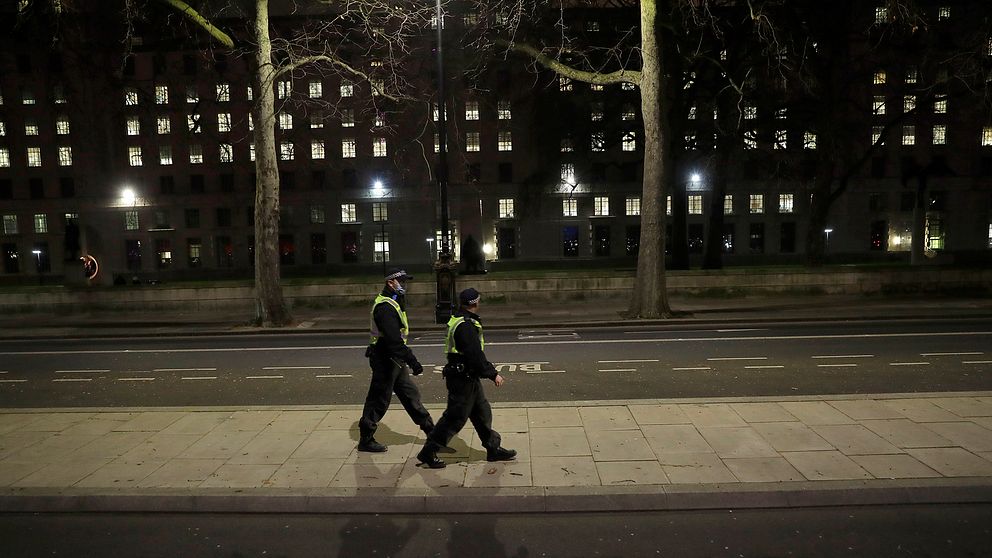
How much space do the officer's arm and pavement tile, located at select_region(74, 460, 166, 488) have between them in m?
3.32

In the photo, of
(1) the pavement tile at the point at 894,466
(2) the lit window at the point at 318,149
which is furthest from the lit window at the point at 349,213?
(1) the pavement tile at the point at 894,466

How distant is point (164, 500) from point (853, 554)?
5676mm

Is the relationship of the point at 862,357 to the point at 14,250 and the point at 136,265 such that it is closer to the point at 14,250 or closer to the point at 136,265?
the point at 136,265

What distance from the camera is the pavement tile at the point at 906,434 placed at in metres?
6.08

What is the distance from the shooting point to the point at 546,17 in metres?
24.8

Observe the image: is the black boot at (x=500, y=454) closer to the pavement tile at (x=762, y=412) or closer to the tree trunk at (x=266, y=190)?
the pavement tile at (x=762, y=412)

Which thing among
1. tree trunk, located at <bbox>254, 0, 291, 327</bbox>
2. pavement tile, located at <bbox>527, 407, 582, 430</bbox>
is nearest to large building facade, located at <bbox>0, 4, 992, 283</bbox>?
tree trunk, located at <bbox>254, 0, 291, 327</bbox>

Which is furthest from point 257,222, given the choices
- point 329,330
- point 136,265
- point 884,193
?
point 884,193

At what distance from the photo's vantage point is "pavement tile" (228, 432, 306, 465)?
612 centimetres

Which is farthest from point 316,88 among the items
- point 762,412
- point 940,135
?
point 940,135

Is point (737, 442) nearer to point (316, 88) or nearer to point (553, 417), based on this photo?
point (553, 417)

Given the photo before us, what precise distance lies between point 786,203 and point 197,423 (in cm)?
6257

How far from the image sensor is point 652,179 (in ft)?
55.4

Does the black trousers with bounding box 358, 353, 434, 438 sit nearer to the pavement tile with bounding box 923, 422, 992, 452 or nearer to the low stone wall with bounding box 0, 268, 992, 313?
the pavement tile with bounding box 923, 422, 992, 452
